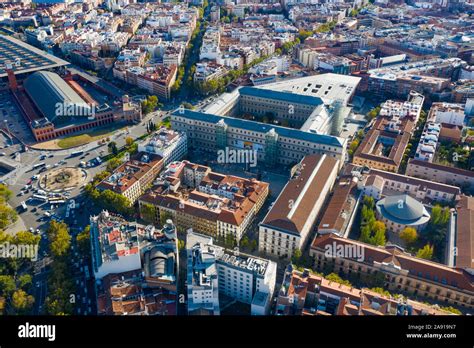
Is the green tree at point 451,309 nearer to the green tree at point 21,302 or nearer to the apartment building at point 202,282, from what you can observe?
the apartment building at point 202,282

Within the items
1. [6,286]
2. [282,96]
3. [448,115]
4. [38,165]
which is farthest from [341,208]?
[38,165]

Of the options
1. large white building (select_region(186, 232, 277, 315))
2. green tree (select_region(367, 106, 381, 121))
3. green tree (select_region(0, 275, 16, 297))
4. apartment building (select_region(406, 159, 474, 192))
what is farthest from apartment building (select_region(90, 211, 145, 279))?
green tree (select_region(367, 106, 381, 121))

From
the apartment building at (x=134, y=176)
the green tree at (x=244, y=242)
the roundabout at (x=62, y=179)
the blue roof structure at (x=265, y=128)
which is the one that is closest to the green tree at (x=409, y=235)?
the blue roof structure at (x=265, y=128)

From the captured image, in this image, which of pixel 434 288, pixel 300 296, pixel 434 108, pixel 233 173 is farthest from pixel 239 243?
pixel 434 108

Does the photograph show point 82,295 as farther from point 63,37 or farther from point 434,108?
point 63,37

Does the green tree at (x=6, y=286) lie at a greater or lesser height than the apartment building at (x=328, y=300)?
lesser

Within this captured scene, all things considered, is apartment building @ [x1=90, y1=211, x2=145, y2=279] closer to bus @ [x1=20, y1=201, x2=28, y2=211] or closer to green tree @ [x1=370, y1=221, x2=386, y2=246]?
bus @ [x1=20, y1=201, x2=28, y2=211]
